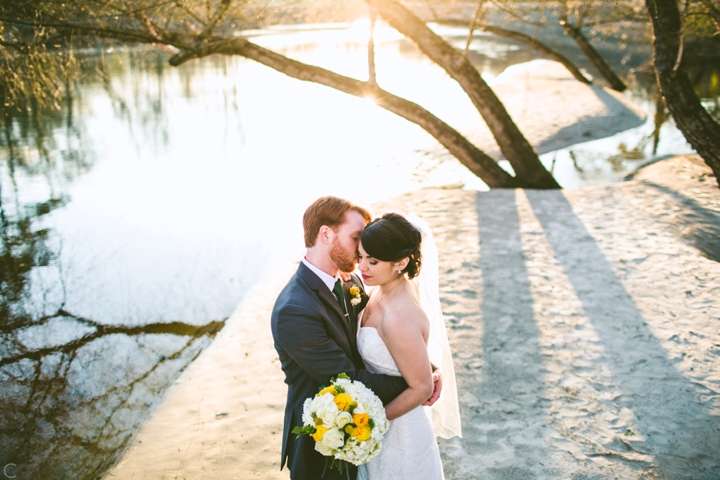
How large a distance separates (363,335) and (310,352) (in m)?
0.37

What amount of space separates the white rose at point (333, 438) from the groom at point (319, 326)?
0.76ft

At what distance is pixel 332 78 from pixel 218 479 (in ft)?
20.3

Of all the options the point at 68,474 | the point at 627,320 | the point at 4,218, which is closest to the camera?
the point at 68,474

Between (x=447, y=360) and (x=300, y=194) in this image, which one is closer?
(x=447, y=360)

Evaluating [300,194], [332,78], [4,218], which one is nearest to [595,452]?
[332,78]

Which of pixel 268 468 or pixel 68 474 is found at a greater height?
pixel 268 468

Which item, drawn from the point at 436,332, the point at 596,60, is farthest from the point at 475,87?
the point at 596,60

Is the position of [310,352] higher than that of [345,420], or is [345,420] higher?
[310,352]

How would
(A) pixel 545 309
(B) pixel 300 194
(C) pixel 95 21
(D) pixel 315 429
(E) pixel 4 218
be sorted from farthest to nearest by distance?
(B) pixel 300 194 < (E) pixel 4 218 < (C) pixel 95 21 < (A) pixel 545 309 < (D) pixel 315 429

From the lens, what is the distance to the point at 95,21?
712 centimetres

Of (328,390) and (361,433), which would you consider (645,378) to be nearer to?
(361,433)

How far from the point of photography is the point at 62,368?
223 inches

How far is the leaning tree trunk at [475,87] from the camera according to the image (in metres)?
8.23

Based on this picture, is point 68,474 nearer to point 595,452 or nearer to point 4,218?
point 595,452
